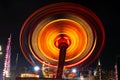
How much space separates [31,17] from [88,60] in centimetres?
310

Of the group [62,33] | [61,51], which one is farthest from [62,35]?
[61,51]

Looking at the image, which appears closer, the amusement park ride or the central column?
the central column

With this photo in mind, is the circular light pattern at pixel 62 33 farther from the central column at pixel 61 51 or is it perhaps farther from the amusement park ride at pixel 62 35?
the central column at pixel 61 51

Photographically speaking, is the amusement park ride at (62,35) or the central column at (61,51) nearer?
the central column at (61,51)

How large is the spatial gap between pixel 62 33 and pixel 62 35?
94 mm

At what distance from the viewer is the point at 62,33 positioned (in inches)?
504

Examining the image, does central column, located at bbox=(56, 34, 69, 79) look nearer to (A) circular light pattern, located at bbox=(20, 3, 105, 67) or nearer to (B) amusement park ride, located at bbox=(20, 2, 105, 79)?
(B) amusement park ride, located at bbox=(20, 2, 105, 79)

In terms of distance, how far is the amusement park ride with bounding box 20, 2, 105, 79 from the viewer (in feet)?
39.9

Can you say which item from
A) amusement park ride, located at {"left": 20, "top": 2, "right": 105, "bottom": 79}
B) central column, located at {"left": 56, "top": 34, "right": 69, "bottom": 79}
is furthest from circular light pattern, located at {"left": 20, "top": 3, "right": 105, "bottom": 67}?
central column, located at {"left": 56, "top": 34, "right": 69, "bottom": 79}

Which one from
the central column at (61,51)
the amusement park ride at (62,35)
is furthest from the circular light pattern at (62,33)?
the central column at (61,51)

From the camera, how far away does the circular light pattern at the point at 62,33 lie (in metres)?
12.2

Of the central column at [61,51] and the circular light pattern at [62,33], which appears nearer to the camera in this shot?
the central column at [61,51]

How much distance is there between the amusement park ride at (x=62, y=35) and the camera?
1216cm

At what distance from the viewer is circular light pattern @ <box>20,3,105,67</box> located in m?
12.2
